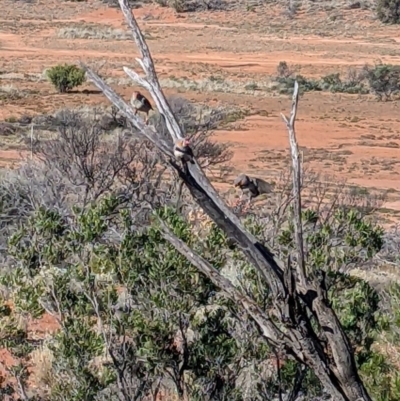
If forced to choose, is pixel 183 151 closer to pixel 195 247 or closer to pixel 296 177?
pixel 296 177

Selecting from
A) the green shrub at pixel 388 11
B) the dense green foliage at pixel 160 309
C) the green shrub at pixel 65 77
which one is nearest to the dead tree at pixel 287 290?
the dense green foliage at pixel 160 309

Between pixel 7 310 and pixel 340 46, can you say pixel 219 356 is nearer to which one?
pixel 7 310

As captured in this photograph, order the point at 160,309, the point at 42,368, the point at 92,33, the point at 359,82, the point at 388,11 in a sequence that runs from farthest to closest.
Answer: the point at 388,11 < the point at 92,33 < the point at 359,82 < the point at 42,368 < the point at 160,309

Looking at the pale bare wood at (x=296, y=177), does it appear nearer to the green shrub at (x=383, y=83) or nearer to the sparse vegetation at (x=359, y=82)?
the sparse vegetation at (x=359, y=82)

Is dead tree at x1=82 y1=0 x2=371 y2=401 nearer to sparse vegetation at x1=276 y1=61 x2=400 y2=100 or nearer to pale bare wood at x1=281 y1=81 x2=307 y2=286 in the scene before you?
pale bare wood at x1=281 y1=81 x2=307 y2=286

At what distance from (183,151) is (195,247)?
8.21 feet

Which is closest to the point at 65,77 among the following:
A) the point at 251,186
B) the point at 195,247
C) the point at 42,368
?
the point at 251,186

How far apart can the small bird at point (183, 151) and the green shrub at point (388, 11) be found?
2166 inches

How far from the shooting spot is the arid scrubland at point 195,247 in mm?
4660

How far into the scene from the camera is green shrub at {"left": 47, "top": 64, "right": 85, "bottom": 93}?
3312cm

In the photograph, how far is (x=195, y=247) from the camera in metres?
5.35

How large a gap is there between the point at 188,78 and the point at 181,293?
32.1 meters

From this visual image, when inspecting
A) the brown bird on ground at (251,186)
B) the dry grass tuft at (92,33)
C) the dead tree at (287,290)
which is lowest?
the dry grass tuft at (92,33)

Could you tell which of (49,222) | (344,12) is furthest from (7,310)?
(344,12)
